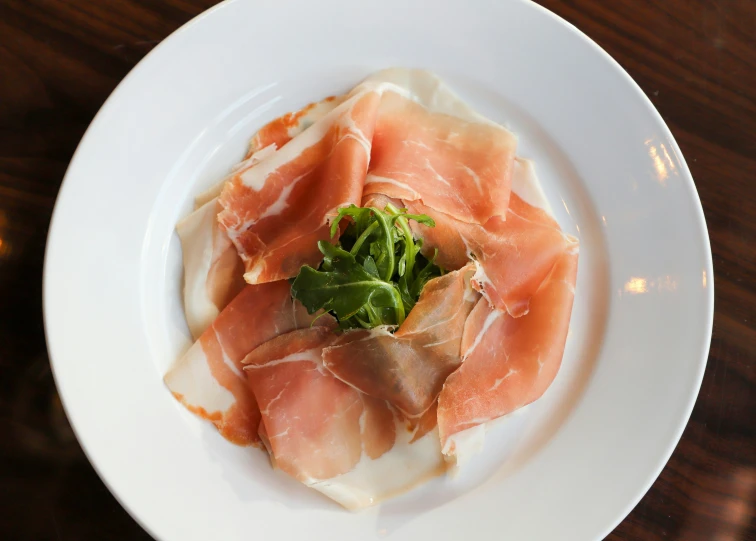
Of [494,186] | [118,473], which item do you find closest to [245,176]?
[494,186]

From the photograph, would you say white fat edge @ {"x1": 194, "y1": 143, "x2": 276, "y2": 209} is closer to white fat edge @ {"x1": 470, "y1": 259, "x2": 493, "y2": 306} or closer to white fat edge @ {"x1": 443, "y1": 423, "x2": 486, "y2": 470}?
white fat edge @ {"x1": 470, "y1": 259, "x2": 493, "y2": 306}

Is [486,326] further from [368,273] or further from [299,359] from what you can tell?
[299,359]

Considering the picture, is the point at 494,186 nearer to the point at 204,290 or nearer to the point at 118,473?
the point at 204,290

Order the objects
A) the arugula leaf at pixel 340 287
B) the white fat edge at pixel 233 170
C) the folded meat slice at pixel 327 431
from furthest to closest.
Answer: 1. the white fat edge at pixel 233 170
2. the folded meat slice at pixel 327 431
3. the arugula leaf at pixel 340 287

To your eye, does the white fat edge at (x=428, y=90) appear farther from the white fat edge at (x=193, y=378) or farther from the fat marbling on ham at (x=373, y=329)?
the white fat edge at (x=193, y=378)

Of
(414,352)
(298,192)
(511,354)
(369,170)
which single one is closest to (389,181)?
(369,170)

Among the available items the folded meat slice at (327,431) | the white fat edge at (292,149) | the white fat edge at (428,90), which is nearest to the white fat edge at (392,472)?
the folded meat slice at (327,431)
